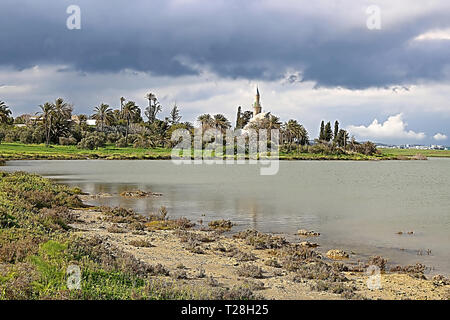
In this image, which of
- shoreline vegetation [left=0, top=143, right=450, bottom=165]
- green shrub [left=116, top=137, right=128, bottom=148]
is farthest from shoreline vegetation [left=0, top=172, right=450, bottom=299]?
green shrub [left=116, top=137, right=128, bottom=148]

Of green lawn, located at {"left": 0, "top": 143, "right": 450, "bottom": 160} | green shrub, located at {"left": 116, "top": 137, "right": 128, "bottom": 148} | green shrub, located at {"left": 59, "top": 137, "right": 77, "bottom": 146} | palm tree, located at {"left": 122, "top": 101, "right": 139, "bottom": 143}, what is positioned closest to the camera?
green lawn, located at {"left": 0, "top": 143, "right": 450, "bottom": 160}

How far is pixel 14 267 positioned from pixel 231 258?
25.8ft

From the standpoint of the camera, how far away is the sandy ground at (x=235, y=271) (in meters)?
12.3

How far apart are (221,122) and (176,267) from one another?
159680 millimetres

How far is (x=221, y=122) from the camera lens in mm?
172750

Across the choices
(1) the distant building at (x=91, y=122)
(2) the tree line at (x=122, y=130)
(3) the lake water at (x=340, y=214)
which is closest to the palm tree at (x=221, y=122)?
(2) the tree line at (x=122, y=130)

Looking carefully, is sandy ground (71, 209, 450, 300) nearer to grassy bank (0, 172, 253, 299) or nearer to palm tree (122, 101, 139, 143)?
grassy bank (0, 172, 253, 299)

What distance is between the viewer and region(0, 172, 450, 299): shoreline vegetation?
9.88 metres

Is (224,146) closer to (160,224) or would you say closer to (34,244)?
(160,224)

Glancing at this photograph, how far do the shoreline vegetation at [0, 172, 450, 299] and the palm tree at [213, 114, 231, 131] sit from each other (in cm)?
14989

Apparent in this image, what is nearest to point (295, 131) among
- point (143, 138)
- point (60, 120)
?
point (143, 138)

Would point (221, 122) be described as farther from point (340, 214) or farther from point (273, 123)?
point (340, 214)
